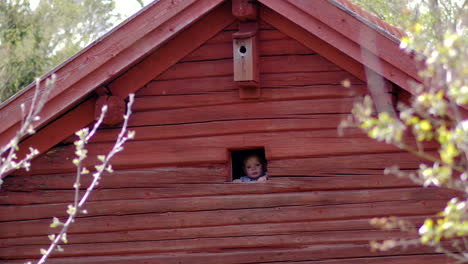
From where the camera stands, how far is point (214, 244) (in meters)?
7.52

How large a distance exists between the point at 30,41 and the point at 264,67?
1768 cm

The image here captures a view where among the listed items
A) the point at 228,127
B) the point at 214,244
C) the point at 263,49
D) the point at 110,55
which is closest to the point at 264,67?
the point at 263,49

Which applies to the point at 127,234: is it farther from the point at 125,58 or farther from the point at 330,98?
the point at 330,98

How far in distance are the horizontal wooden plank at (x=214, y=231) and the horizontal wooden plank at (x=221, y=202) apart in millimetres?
176

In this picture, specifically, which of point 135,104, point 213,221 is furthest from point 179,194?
point 135,104

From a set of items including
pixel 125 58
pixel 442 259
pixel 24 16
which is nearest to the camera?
pixel 442 259

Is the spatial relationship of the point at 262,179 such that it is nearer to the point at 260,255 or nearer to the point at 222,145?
the point at 222,145

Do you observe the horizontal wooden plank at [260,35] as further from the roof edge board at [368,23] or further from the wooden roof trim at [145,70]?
the roof edge board at [368,23]

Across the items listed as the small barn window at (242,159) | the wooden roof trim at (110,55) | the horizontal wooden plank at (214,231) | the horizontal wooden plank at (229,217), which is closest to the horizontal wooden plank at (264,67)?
the wooden roof trim at (110,55)

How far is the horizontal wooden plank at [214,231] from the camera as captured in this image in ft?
23.9

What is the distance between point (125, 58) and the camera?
754cm

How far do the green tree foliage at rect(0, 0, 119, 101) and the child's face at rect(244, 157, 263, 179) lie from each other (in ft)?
53.9

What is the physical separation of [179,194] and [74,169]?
1082 mm

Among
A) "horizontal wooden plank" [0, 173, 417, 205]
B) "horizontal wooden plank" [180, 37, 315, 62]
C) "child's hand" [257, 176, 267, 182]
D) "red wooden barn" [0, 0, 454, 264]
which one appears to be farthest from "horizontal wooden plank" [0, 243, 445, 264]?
"horizontal wooden plank" [180, 37, 315, 62]
